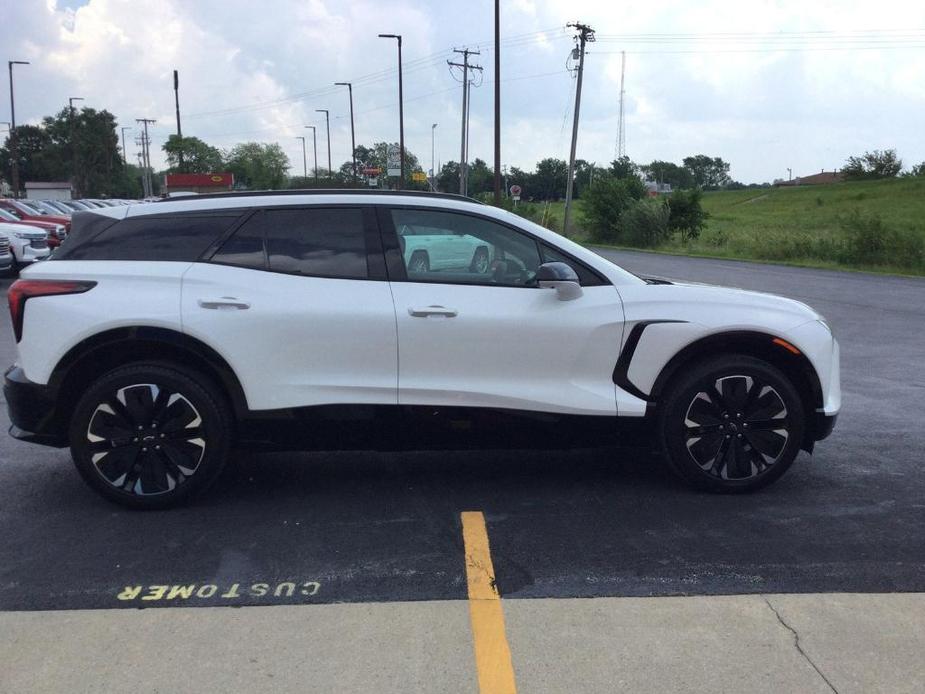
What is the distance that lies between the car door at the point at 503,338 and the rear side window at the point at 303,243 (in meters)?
0.21

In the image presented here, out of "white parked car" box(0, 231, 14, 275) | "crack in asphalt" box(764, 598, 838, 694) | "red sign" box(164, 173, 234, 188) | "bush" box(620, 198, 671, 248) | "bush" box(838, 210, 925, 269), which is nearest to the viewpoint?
"crack in asphalt" box(764, 598, 838, 694)

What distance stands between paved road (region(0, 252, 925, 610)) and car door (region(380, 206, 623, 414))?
638 millimetres

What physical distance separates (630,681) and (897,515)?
93.8 inches

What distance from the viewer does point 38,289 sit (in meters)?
4.51

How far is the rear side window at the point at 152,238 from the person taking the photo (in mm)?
4672

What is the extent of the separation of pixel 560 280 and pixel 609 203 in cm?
4390

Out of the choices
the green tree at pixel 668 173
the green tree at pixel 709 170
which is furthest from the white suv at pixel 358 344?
the green tree at pixel 709 170

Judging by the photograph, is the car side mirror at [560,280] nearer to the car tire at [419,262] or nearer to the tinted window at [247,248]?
the car tire at [419,262]

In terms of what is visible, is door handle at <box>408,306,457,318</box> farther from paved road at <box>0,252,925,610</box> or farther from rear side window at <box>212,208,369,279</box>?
paved road at <box>0,252,925,610</box>

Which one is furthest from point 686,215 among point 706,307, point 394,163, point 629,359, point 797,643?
point 797,643

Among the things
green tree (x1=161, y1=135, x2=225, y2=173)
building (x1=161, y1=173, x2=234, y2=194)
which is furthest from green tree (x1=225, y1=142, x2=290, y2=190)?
building (x1=161, y1=173, x2=234, y2=194)

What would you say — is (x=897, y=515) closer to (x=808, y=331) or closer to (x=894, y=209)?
(x=808, y=331)

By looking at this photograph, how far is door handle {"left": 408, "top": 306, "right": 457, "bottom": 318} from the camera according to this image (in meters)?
4.55

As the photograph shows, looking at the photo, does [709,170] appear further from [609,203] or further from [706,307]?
[706,307]
